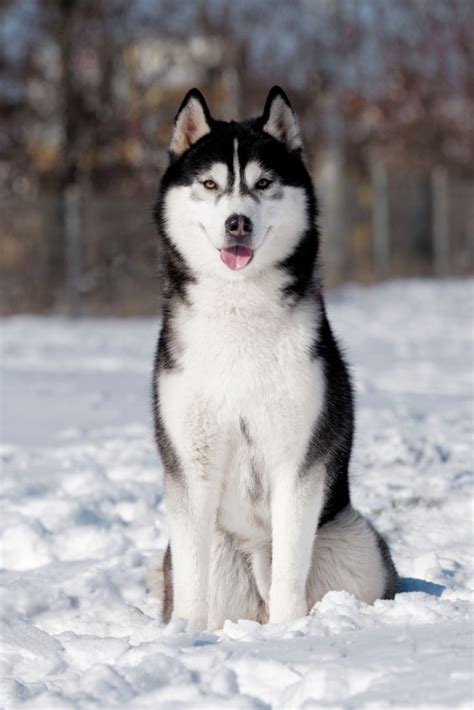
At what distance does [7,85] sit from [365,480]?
1472cm

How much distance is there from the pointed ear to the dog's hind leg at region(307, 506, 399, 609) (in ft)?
4.07

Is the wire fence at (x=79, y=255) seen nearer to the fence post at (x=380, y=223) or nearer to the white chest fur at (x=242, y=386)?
the fence post at (x=380, y=223)

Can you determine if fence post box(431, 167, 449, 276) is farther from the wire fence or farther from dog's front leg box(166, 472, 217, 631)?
dog's front leg box(166, 472, 217, 631)

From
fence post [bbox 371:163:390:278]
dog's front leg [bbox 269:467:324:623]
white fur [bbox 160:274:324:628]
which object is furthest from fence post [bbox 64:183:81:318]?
dog's front leg [bbox 269:467:324:623]

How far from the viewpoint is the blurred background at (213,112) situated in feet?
51.7

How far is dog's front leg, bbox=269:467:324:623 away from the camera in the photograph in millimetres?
3342

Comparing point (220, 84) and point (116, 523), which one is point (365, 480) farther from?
point (220, 84)

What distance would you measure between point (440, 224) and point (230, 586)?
1913 centimetres

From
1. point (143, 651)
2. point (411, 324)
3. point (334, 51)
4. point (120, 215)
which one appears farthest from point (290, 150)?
point (334, 51)

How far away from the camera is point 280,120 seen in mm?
3645

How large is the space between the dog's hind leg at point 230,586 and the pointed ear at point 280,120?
50.7 inches

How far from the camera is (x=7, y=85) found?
18.6m

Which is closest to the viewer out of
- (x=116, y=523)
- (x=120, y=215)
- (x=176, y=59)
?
(x=116, y=523)

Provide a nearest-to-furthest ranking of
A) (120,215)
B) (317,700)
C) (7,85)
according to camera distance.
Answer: (317,700)
(120,215)
(7,85)
